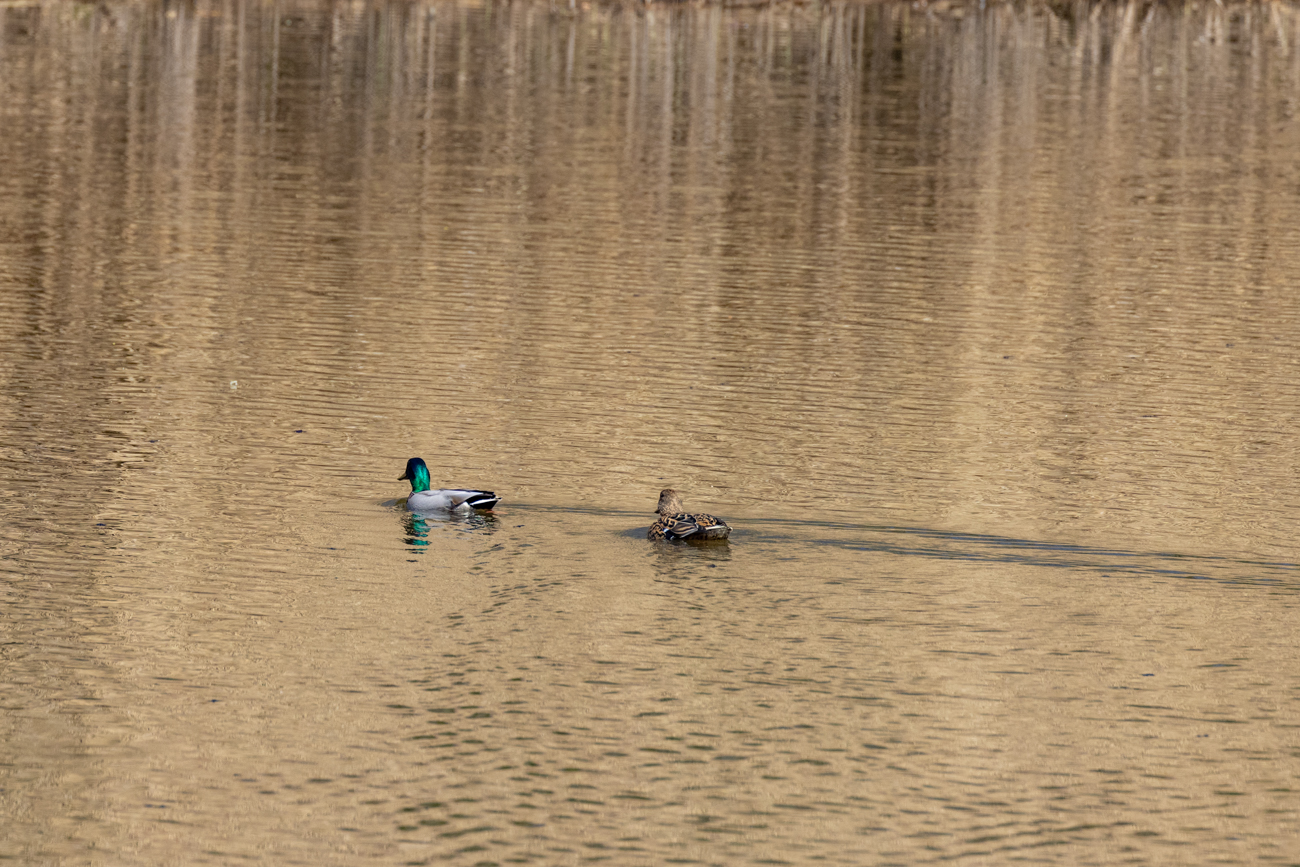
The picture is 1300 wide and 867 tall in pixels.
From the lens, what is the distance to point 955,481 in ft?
45.5

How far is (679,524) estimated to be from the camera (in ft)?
39.3

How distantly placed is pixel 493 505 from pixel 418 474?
0.58m

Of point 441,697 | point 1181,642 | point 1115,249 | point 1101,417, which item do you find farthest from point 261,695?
point 1115,249

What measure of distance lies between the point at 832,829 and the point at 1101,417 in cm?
817

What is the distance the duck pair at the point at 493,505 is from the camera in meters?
12.0

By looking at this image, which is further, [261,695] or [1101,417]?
[1101,417]

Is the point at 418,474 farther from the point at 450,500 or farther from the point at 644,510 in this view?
the point at 644,510

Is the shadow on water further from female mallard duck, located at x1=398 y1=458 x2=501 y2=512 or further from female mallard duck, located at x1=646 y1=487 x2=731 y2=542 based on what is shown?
female mallard duck, located at x1=398 y1=458 x2=501 y2=512

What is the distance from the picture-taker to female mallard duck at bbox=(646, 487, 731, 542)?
39.3 feet

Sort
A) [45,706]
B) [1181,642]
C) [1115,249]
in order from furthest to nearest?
[1115,249]
[1181,642]
[45,706]

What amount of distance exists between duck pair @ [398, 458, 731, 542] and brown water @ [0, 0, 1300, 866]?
0.44 ft

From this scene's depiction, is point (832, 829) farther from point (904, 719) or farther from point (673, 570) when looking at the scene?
point (673, 570)

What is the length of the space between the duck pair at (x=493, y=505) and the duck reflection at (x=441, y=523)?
55 millimetres

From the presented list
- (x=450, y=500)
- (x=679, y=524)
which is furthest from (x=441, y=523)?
(x=679, y=524)
